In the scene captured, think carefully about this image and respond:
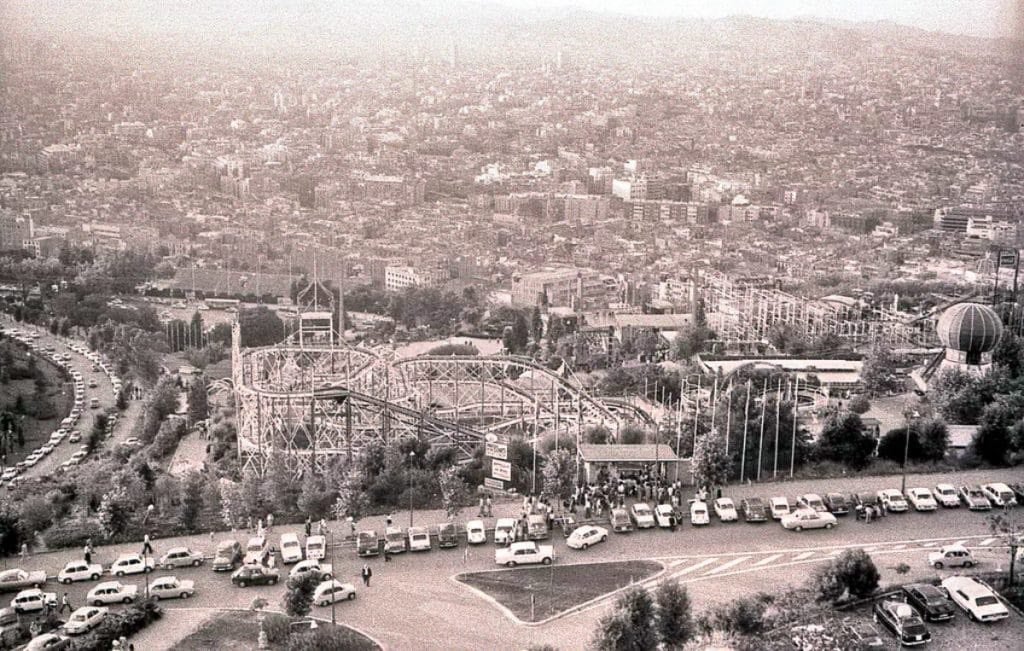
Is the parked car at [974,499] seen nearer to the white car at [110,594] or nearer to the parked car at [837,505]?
the parked car at [837,505]

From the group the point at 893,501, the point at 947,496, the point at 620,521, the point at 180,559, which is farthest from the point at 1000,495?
the point at 180,559

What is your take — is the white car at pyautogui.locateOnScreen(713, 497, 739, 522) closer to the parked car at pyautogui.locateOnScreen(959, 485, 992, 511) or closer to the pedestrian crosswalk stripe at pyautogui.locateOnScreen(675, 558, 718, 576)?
the pedestrian crosswalk stripe at pyautogui.locateOnScreen(675, 558, 718, 576)

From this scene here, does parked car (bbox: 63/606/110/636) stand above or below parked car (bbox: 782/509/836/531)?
below

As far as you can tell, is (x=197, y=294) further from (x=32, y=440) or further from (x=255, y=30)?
(x=255, y=30)

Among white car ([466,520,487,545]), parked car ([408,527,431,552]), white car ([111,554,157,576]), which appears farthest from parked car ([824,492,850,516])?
white car ([111,554,157,576])

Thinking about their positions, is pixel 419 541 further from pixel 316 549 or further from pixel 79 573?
pixel 79 573
